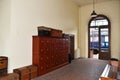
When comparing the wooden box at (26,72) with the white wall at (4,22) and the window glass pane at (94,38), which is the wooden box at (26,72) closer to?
the white wall at (4,22)

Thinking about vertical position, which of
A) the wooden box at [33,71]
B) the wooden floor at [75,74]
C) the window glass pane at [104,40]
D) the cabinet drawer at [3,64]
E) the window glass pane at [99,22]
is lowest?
the wooden box at [33,71]

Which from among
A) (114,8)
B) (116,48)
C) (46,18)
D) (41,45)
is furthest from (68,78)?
(114,8)

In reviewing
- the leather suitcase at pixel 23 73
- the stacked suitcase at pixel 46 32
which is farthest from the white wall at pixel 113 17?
the leather suitcase at pixel 23 73

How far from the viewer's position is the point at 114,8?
7.69 metres

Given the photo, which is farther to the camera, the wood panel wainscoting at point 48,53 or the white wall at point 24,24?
the wood panel wainscoting at point 48,53

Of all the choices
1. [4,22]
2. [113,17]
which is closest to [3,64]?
[4,22]

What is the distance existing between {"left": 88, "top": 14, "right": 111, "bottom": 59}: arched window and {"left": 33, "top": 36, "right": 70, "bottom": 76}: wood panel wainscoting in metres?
2.96

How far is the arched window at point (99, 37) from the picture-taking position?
791 centimetres

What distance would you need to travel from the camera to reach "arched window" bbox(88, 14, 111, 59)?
26.0 ft

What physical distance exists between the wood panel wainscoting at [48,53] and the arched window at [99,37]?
2.96 meters

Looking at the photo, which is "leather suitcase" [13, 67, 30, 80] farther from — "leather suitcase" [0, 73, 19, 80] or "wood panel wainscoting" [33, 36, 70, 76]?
"wood panel wainscoting" [33, 36, 70, 76]

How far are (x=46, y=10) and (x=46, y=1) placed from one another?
1.21 ft

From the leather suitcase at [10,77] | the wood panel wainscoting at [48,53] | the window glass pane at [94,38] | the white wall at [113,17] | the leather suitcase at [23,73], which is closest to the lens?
the leather suitcase at [10,77]

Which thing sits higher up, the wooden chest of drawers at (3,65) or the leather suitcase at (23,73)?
the wooden chest of drawers at (3,65)
